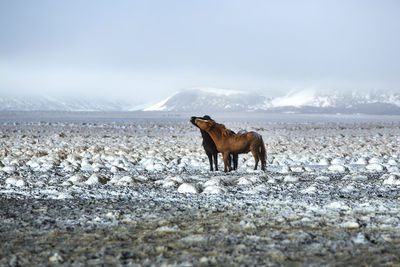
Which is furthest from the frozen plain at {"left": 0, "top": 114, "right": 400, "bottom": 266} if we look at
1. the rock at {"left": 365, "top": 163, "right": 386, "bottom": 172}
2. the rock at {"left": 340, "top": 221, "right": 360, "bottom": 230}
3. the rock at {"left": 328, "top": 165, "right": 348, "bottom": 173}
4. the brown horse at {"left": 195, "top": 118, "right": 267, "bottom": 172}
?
the rock at {"left": 365, "top": 163, "right": 386, "bottom": 172}

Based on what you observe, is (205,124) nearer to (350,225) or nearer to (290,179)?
(290,179)

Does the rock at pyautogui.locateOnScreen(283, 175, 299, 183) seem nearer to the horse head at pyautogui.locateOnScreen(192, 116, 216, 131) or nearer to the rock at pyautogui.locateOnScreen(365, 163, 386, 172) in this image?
the horse head at pyautogui.locateOnScreen(192, 116, 216, 131)

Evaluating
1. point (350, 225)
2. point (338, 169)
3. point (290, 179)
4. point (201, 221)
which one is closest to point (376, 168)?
point (338, 169)

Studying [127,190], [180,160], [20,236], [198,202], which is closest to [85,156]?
[180,160]

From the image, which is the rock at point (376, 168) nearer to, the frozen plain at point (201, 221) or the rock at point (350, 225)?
the frozen plain at point (201, 221)

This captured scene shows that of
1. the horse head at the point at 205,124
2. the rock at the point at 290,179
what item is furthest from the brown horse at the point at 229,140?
the rock at the point at 290,179

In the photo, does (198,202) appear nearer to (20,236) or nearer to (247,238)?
(247,238)

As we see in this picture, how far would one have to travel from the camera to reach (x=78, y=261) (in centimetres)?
303

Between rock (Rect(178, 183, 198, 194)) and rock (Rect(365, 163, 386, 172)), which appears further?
rock (Rect(365, 163, 386, 172))

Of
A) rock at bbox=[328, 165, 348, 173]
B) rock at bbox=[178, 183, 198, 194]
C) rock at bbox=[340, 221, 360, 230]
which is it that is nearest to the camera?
rock at bbox=[340, 221, 360, 230]

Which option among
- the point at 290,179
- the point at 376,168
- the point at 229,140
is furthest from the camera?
the point at 376,168

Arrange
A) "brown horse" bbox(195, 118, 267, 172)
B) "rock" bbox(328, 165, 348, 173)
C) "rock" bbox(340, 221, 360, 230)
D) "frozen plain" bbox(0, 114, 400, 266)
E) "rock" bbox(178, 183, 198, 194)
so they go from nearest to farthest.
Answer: "frozen plain" bbox(0, 114, 400, 266), "rock" bbox(340, 221, 360, 230), "rock" bbox(178, 183, 198, 194), "brown horse" bbox(195, 118, 267, 172), "rock" bbox(328, 165, 348, 173)

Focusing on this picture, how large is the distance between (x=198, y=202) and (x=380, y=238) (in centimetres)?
218

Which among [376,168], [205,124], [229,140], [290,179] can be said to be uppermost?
[205,124]
